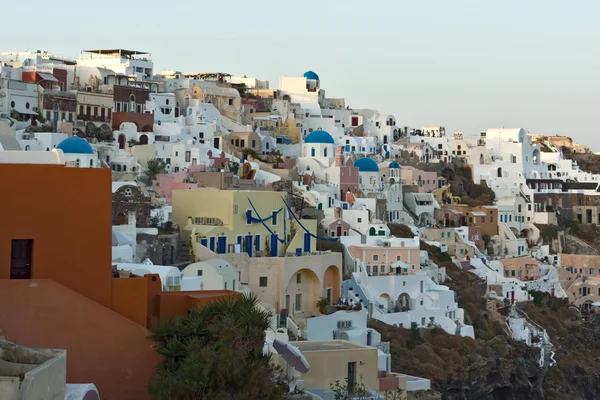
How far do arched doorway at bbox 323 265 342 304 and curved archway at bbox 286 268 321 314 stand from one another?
646 mm

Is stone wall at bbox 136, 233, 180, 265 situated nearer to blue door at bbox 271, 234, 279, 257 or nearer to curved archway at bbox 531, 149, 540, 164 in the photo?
blue door at bbox 271, 234, 279, 257

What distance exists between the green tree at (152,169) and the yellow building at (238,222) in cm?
647

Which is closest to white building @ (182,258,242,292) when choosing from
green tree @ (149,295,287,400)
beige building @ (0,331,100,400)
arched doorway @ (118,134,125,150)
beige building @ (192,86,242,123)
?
green tree @ (149,295,287,400)

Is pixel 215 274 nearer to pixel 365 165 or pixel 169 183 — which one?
pixel 169 183

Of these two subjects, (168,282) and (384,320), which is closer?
(168,282)

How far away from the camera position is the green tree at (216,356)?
533 inches

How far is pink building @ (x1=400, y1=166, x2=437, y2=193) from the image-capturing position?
2249 inches

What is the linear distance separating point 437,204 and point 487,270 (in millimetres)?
8629

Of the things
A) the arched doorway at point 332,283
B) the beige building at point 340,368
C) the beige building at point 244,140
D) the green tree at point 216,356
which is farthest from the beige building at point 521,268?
the green tree at point 216,356

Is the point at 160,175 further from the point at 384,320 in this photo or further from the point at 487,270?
the point at 487,270

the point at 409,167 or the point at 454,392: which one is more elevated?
the point at 409,167

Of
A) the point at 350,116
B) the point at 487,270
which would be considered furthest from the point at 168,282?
A: the point at 350,116

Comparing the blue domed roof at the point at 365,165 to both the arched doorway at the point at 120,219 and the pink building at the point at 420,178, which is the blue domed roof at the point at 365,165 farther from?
the arched doorway at the point at 120,219

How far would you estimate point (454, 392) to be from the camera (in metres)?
36.1
